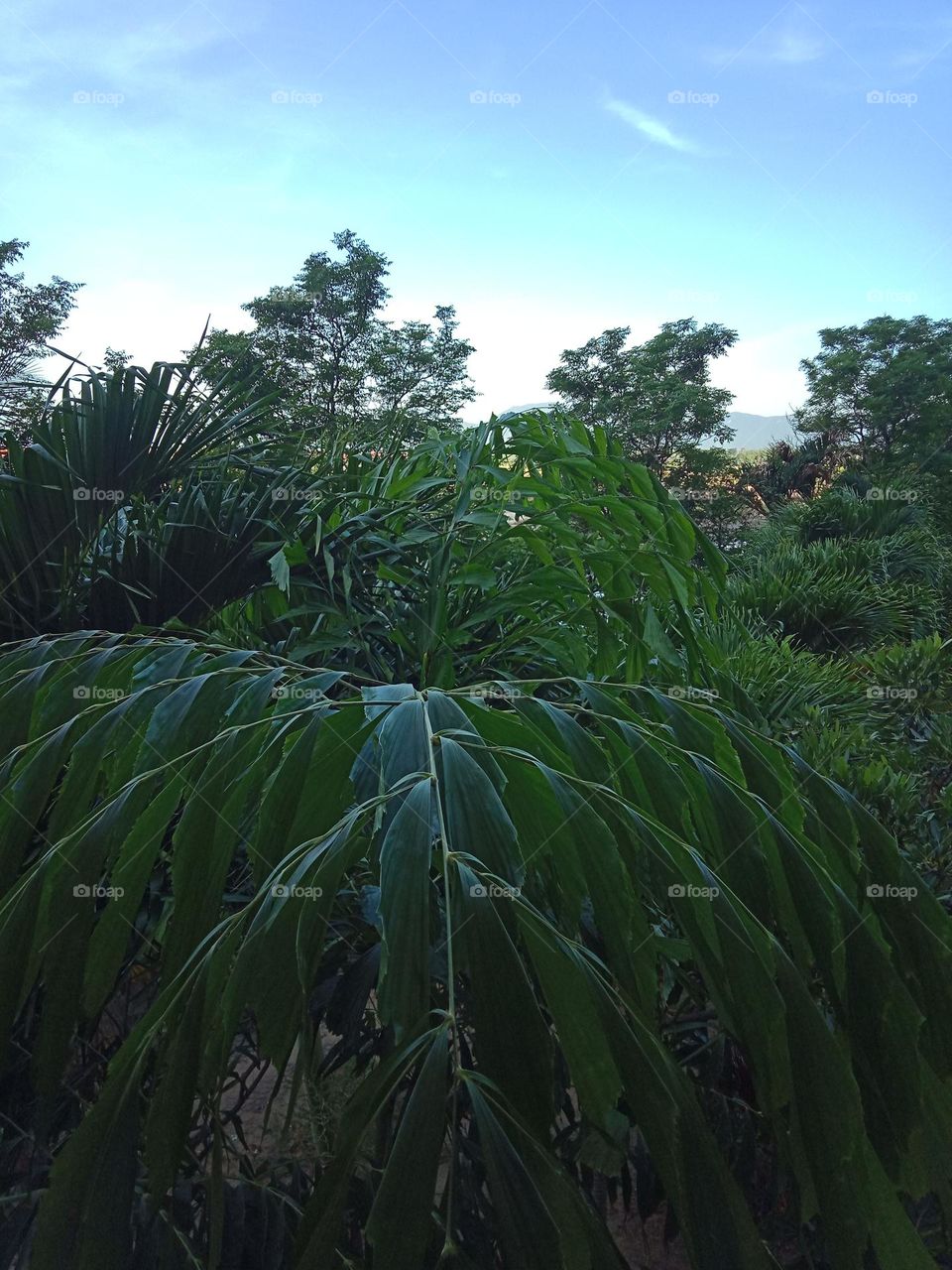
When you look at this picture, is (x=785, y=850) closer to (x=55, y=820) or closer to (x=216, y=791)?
(x=216, y=791)

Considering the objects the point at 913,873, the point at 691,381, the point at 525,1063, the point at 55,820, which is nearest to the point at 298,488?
the point at 55,820
